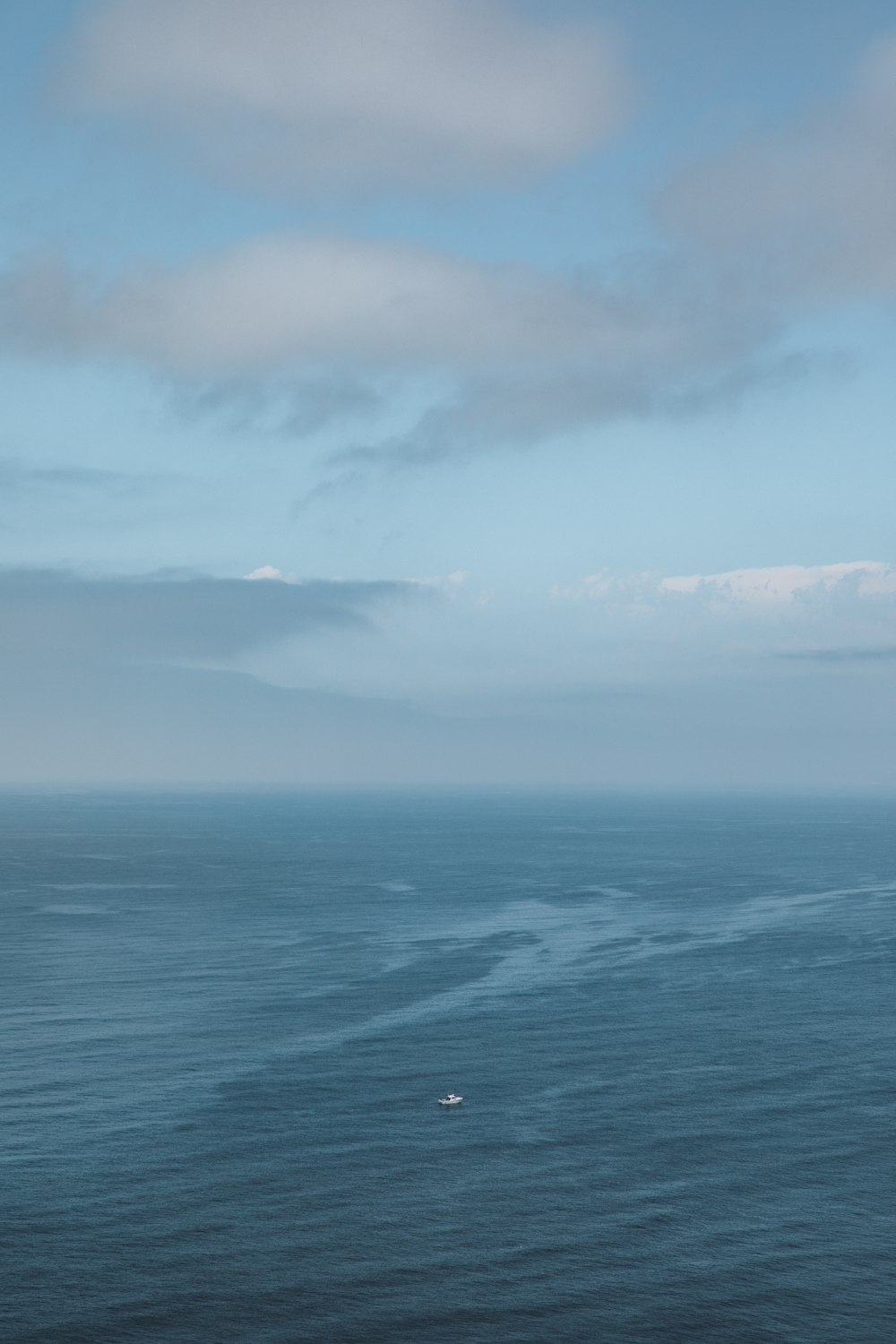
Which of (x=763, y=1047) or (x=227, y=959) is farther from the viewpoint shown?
(x=227, y=959)

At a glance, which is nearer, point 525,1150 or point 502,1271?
point 502,1271

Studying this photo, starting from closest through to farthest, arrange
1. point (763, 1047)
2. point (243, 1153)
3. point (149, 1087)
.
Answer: point (243, 1153) → point (149, 1087) → point (763, 1047)

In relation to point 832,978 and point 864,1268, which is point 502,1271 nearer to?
point 864,1268

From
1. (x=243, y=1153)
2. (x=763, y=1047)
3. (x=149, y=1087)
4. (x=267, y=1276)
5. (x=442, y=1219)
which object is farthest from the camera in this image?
(x=763, y=1047)

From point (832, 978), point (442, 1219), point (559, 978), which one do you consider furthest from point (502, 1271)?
point (832, 978)

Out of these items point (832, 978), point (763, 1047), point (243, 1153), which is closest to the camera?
point (243, 1153)

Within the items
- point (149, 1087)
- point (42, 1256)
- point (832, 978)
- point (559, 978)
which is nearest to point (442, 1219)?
point (42, 1256)

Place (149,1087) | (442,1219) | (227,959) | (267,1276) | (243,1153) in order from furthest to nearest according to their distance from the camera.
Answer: (227,959)
(149,1087)
(243,1153)
(442,1219)
(267,1276)

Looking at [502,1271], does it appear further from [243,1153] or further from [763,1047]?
[763,1047]
